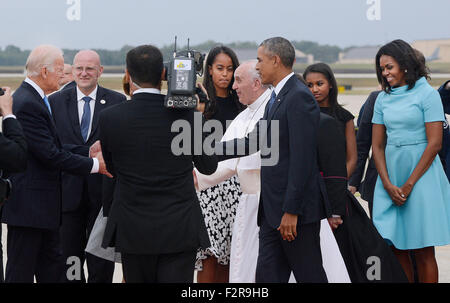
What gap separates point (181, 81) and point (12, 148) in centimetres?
97

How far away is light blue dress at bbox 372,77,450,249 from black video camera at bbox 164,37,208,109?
185 centimetres

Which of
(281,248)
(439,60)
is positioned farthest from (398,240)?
(439,60)

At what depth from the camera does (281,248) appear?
3.67m

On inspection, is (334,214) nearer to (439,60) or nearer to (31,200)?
(31,200)

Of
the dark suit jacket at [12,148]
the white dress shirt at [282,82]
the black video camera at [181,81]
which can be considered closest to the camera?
the black video camera at [181,81]

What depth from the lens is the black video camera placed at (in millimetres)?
2979

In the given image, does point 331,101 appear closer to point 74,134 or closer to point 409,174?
point 409,174

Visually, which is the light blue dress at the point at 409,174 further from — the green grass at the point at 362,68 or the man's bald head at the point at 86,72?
the green grass at the point at 362,68

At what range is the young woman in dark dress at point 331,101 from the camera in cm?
458

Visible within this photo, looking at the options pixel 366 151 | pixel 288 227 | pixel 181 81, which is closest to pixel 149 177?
pixel 181 81

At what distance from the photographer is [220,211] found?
15.1ft

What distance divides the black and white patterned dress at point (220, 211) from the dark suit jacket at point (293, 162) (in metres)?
0.88

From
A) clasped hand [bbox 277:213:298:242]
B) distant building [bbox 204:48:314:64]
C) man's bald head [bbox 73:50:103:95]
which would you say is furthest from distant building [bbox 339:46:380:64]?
clasped hand [bbox 277:213:298:242]

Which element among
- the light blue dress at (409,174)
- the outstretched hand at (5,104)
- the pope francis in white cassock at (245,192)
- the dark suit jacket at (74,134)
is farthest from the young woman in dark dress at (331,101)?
the outstretched hand at (5,104)
